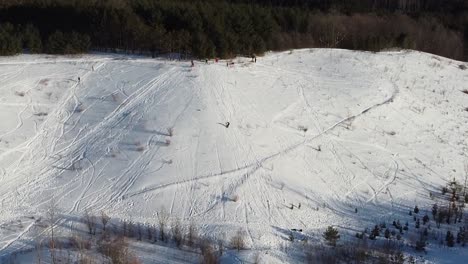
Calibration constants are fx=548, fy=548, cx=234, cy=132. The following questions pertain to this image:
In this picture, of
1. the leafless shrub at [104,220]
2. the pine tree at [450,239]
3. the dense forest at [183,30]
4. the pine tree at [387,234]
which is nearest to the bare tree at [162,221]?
the leafless shrub at [104,220]

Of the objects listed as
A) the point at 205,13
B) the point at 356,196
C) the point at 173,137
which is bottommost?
the point at 356,196

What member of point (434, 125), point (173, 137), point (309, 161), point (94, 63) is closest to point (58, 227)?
point (173, 137)

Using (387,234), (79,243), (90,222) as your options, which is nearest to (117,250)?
(79,243)

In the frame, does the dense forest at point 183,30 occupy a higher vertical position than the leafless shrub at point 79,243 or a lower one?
higher

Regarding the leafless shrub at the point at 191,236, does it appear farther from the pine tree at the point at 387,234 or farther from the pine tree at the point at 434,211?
the pine tree at the point at 434,211

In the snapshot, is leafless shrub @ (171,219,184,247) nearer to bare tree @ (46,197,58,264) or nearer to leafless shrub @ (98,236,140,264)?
leafless shrub @ (98,236,140,264)

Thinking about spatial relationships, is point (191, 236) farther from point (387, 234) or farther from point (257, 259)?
point (387, 234)

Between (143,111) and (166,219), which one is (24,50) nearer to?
(143,111)

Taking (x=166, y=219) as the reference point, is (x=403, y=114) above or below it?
above
